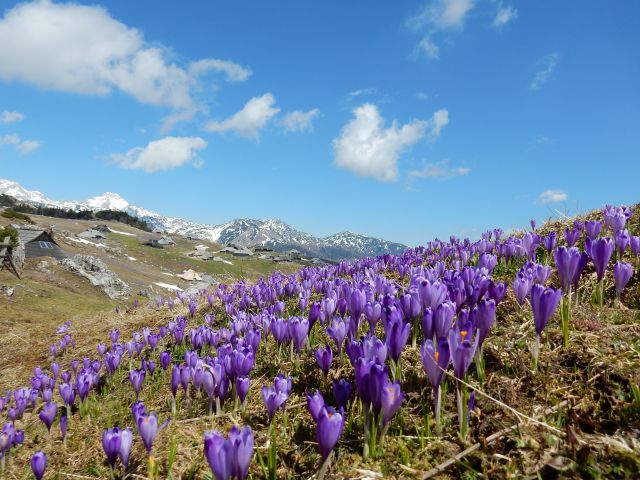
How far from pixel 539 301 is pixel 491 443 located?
3.06 feet

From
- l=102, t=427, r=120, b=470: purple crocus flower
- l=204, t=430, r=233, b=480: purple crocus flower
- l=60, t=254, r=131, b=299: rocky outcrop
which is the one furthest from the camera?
l=60, t=254, r=131, b=299: rocky outcrop

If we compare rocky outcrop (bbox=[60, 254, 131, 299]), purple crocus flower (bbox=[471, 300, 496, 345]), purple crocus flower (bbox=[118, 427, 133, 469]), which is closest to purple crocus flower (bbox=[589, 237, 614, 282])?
purple crocus flower (bbox=[471, 300, 496, 345])

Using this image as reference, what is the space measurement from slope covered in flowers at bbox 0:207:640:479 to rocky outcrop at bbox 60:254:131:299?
3361 cm

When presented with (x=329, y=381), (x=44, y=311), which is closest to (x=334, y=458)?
(x=329, y=381)

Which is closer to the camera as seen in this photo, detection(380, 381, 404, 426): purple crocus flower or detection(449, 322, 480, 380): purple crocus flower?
detection(380, 381, 404, 426): purple crocus flower

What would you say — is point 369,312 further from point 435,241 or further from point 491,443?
point 435,241

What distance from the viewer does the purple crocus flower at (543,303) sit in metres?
2.65

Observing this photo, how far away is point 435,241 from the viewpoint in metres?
7.64

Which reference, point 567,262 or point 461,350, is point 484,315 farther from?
point 567,262

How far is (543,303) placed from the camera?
8.79 feet

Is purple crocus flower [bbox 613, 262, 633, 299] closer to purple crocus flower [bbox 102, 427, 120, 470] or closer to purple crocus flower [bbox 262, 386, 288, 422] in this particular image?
purple crocus flower [bbox 262, 386, 288, 422]

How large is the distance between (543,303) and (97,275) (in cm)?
4022

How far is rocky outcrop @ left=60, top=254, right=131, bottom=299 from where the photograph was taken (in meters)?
34.8

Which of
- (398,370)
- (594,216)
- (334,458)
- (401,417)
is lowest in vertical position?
(334,458)
